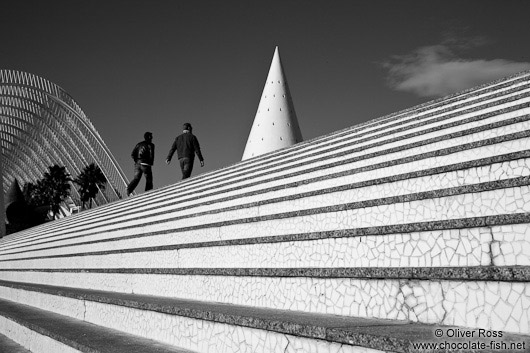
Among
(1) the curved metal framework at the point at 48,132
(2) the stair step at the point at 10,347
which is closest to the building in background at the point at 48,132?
(1) the curved metal framework at the point at 48,132

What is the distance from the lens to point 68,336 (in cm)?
341

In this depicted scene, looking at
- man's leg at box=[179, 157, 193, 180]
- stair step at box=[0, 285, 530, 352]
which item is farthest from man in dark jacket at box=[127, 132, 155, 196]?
stair step at box=[0, 285, 530, 352]

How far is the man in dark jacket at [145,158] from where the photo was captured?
12766mm

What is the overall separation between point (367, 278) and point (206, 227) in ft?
9.17

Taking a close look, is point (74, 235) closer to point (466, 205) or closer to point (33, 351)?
point (33, 351)

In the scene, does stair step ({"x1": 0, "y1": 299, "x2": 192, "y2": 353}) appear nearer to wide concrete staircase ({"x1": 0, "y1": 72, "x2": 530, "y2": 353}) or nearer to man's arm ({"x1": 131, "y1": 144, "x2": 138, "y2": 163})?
wide concrete staircase ({"x1": 0, "y1": 72, "x2": 530, "y2": 353})

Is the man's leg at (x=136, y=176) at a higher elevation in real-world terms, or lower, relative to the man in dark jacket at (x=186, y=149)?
lower

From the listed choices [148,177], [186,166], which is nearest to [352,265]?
[186,166]

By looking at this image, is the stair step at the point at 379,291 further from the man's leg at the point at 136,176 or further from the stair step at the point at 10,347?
the man's leg at the point at 136,176

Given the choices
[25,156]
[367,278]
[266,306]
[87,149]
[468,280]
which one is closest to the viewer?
[468,280]

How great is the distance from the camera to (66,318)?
4516 mm

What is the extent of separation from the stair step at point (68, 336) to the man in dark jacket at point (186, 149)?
6889mm

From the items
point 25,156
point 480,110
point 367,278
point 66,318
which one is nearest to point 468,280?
point 367,278

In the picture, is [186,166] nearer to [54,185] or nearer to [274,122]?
[274,122]
